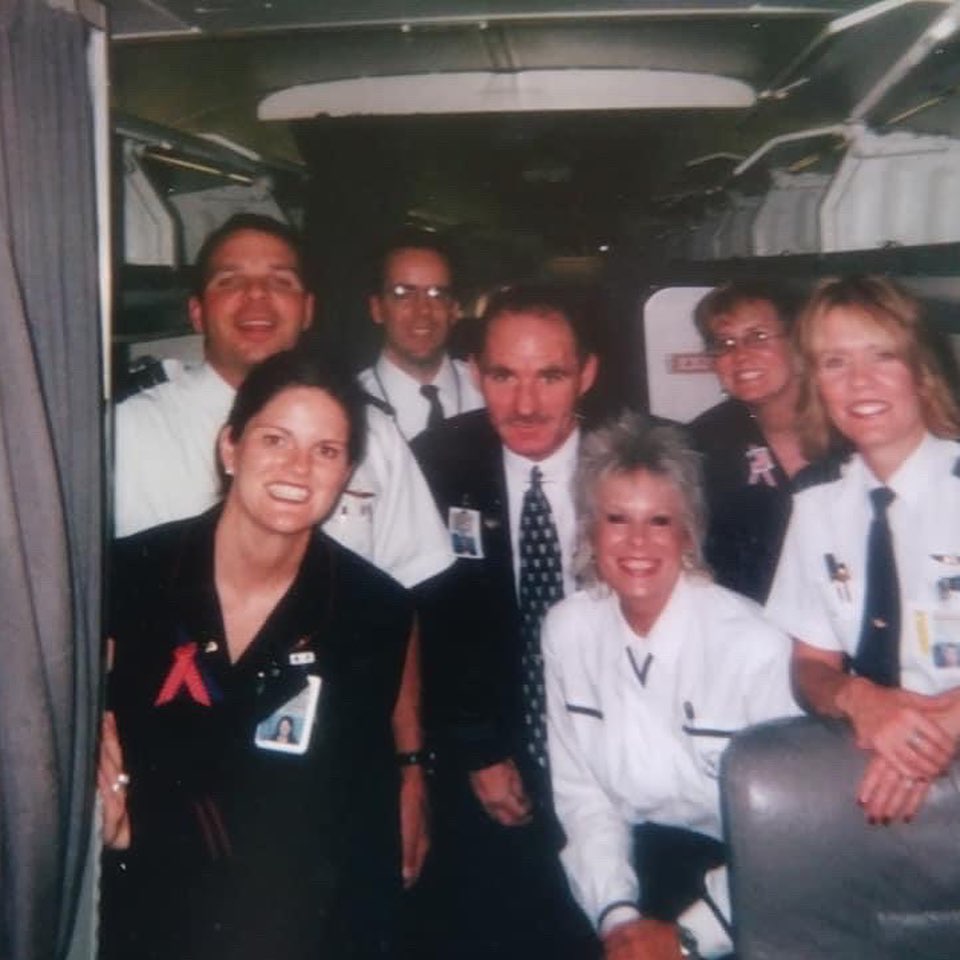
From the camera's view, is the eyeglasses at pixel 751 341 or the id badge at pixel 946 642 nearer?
the id badge at pixel 946 642

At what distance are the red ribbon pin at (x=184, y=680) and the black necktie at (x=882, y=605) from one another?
4.75ft

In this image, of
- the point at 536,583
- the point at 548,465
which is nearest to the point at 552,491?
the point at 548,465

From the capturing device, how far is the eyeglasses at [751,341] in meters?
2.81

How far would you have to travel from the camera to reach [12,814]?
5.35ft

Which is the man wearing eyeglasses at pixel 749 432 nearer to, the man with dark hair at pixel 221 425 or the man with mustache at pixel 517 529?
the man with mustache at pixel 517 529

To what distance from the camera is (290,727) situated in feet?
6.42

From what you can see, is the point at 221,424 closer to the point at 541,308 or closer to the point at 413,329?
the point at 541,308

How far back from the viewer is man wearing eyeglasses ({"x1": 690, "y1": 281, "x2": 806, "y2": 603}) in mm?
2629

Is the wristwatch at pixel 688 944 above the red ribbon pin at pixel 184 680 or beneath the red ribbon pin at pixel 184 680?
beneath

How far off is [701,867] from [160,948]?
1215mm

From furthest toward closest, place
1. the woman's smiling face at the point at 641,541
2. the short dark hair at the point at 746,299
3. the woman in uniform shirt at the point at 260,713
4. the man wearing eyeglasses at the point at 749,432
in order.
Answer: the short dark hair at the point at 746,299 → the man wearing eyeglasses at the point at 749,432 → the woman's smiling face at the point at 641,541 → the woman in uniform shirt at the point at 260,713

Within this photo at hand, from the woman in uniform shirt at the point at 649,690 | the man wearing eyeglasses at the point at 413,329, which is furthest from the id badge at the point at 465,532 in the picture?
the man wearing eyeglasses at the point at 413,329

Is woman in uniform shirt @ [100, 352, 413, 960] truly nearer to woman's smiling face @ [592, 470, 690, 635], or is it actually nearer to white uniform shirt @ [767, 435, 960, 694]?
woman's smiling face @ [592, 470, 690, 635]

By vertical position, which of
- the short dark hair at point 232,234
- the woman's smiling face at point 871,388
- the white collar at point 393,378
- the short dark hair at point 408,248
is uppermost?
the short dark hair at point 408,248
